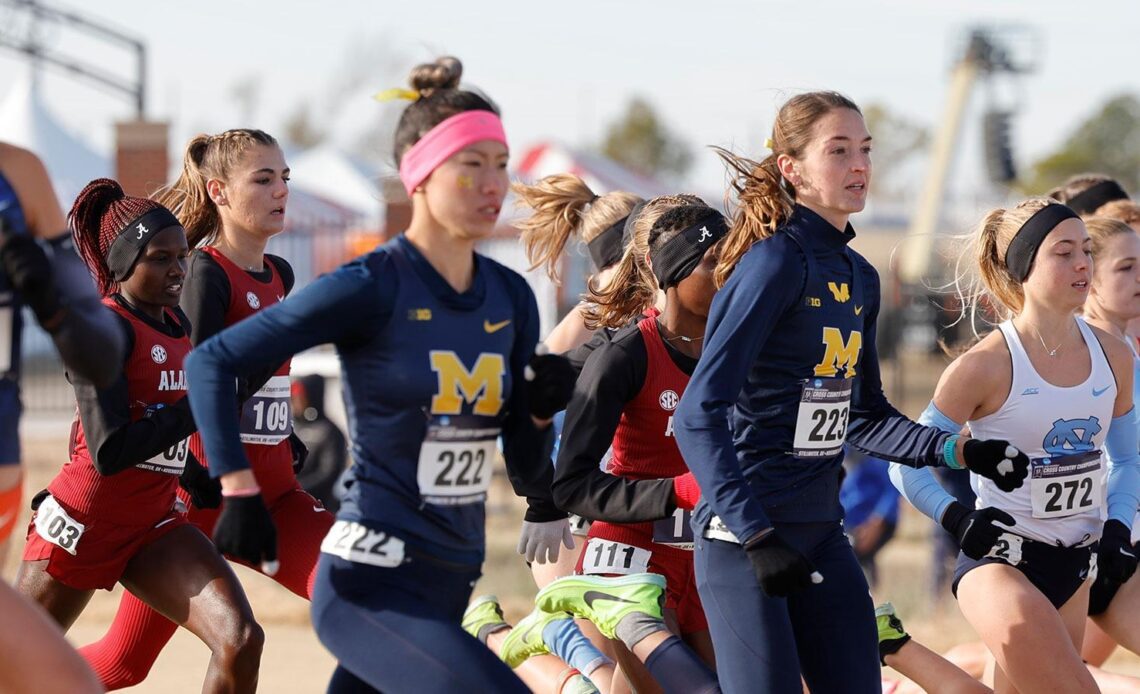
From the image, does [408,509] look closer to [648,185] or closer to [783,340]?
[783,340]

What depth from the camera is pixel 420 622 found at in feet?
11.7

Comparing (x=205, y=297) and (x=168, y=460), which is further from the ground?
(x=205, y=297)

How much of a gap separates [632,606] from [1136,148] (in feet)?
188

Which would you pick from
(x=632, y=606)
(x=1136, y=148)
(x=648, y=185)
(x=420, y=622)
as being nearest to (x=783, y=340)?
(x=632, y=606)

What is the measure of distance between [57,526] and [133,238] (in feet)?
2.99

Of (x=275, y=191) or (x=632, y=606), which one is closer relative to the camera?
(x=632, y=606)

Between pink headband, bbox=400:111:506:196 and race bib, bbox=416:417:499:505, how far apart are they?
1.93 feet

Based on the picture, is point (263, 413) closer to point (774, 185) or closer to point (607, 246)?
point (607, 246)

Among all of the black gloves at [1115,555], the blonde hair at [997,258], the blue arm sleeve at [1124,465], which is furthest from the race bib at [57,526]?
the blue arm sleeve at [1124,465]

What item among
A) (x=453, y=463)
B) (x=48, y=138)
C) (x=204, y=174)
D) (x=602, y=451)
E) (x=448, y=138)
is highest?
(x=448, y=138)

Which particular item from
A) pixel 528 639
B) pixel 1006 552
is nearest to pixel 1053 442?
pixel 1006 552

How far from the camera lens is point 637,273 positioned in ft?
17.7

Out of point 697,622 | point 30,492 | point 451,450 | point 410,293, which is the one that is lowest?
point 30,492

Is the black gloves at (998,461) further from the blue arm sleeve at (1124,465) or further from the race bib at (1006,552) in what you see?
the blue arm sleeve at (1124,465)
